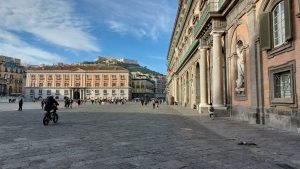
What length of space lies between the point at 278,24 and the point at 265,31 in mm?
589

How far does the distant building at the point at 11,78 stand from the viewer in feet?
394

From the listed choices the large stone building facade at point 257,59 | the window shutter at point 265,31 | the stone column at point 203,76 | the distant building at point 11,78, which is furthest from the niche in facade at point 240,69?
the distant building at point 11,78

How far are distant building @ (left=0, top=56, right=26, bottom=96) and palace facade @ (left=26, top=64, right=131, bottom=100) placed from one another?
1806cm

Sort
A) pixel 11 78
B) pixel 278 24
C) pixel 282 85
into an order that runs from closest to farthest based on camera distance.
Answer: pixel 282 85
pixel 278 24
pixel 11 78

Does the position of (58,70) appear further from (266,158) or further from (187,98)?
(266,158)

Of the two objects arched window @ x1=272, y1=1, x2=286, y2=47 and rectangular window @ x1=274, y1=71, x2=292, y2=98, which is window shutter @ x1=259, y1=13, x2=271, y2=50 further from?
rectangular window @ x1=274, y1=71, x2=292, y2=98

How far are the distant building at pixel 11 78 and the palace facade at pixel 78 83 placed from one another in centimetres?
1806

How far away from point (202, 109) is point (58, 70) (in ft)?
307

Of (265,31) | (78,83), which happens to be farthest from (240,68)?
(78,83)

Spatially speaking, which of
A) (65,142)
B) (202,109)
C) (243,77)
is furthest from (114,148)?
(202,109)

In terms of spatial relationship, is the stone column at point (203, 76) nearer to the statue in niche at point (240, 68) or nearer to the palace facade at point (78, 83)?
the statue in niche at point (240, 68)

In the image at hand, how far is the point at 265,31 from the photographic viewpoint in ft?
41.0

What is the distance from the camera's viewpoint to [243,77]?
1590 cm

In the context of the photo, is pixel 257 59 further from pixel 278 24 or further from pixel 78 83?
pixel 78 83
